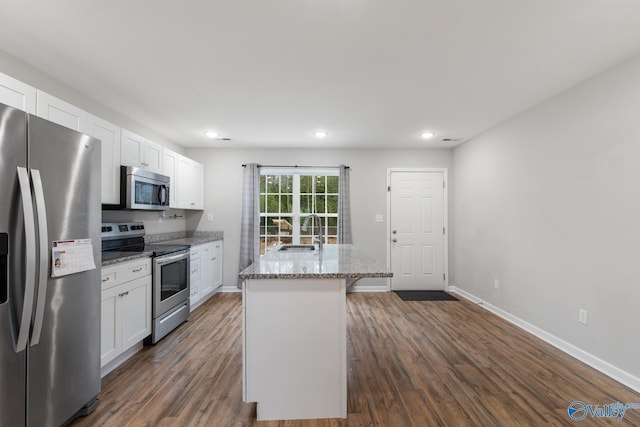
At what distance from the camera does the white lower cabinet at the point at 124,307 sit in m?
2.09

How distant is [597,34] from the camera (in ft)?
5.98

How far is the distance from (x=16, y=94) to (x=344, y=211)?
3.76m

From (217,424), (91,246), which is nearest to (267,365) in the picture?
(217,424)

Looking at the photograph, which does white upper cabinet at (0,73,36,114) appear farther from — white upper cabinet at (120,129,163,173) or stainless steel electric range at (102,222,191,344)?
stainless steel electric range at (102,222,191,344)

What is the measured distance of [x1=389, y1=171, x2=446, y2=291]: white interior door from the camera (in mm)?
4762

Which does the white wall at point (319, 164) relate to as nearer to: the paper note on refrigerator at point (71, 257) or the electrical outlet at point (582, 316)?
the electrical outlet at point (582, 316)

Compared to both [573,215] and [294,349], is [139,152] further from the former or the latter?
[573,215]

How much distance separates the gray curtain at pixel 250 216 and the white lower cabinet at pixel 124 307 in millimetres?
1977

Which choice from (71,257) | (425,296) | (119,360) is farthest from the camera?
(425,296)

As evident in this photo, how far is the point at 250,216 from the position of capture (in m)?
4.59

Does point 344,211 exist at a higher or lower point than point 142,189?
lower

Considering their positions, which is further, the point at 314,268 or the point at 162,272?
the point at 162,272

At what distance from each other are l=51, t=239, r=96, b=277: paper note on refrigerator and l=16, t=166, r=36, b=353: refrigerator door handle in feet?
0.46

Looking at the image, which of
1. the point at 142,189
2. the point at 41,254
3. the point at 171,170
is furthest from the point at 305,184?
the point at 41,254
